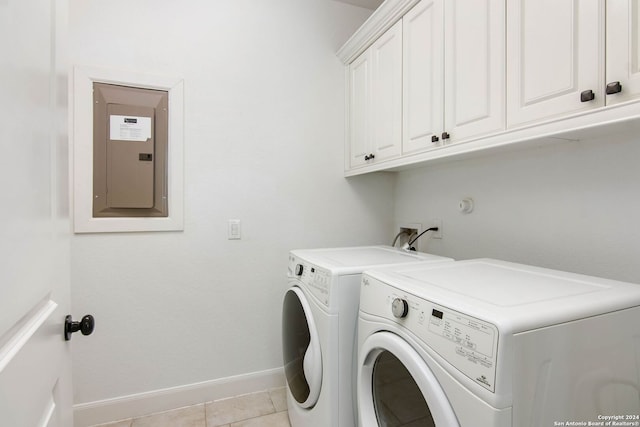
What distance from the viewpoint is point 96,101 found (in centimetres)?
160

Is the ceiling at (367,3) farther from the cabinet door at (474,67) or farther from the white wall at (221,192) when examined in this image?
the cabinet door at (474,67)

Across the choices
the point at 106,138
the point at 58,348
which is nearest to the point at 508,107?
the point at 58,348

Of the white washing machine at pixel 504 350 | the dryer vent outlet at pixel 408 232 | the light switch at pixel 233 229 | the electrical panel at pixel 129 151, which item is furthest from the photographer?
the dryer vent outlet at pixel 408 232

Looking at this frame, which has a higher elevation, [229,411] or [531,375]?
[531,375]

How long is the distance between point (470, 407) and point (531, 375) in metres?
0.14

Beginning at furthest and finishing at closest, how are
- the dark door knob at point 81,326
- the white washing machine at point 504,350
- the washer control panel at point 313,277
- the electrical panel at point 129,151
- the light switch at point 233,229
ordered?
the light switch at point 233,229, the electrical panel at point 129,151, the washer control panel at point 313,277, the dark door knob at point 81,326, the white washing machine at point 504,350

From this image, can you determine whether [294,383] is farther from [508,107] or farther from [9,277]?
[508,107]

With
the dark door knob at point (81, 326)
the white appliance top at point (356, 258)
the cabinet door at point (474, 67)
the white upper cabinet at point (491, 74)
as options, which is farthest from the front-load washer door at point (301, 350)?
the cabinet door at point (474, 67)

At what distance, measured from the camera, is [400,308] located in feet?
2.73

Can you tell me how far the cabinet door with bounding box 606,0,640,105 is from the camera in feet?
2.47

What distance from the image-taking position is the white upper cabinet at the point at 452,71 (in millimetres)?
1091

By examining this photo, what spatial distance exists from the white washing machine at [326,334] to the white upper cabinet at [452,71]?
0.60 meters

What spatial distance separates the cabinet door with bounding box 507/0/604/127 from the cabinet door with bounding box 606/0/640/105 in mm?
18

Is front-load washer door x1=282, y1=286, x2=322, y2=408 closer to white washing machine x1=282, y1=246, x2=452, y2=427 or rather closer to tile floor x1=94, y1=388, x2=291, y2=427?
white washing machine x1=282, y1=246, x2=452, y2=427
